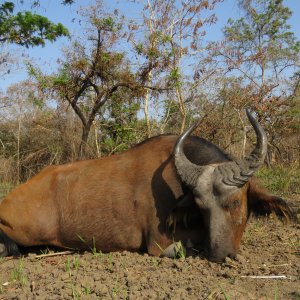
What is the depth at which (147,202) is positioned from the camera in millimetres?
5246

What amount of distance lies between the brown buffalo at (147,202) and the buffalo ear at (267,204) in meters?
0.01

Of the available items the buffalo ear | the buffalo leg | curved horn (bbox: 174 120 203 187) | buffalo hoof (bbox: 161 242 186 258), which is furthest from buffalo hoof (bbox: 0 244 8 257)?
the buffalo ear

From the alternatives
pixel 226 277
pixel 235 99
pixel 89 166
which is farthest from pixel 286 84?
pixel 226 277

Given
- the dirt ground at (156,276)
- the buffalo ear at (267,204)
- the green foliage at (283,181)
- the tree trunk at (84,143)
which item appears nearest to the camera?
the dirt ground at (156,276)

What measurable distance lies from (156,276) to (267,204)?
166 centimetres

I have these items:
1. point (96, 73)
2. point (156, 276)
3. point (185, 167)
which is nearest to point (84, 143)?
point (96, 73)

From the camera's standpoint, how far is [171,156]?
17.7 ft

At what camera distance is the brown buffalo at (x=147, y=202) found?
463cm

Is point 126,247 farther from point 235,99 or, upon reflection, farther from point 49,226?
point 235,99

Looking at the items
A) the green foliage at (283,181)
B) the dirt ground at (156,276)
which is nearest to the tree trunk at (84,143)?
the green foliage at (283,181)

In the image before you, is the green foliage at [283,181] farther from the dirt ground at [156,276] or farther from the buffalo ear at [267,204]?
the buffalo ear at [267,204]

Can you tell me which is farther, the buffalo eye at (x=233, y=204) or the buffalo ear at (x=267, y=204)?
the buffalo ear at (x=267, y=204)

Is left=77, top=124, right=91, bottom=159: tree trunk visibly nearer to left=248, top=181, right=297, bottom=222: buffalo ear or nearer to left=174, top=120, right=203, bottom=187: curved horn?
left=174, top=120, right=203, bottom=187: curved horn

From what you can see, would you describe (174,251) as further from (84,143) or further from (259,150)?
(84,143)
